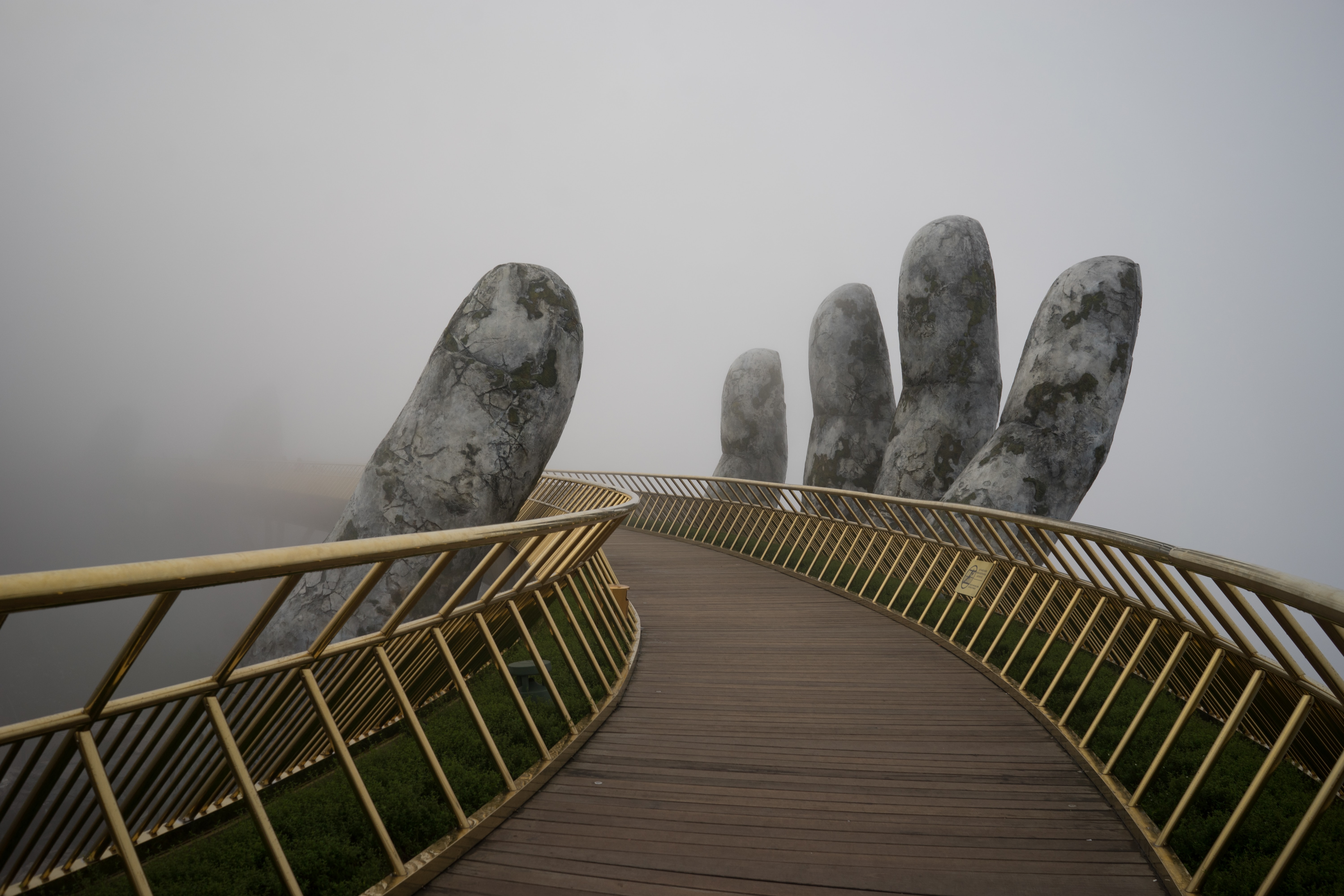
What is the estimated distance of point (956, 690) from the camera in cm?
546

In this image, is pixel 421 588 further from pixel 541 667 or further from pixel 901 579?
pixel 901 579

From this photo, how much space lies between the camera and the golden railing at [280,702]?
176cm

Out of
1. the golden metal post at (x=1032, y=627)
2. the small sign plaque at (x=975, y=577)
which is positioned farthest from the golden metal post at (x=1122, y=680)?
the small sign plaque at (x=975, y=577)

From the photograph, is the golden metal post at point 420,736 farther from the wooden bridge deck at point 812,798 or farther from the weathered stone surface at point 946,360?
the weathered stone surface at point 946,360

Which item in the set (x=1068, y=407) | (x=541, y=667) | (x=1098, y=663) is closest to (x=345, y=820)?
(x=541, y=667)

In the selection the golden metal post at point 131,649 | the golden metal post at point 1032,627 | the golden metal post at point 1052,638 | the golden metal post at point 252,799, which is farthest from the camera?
the golden metal post at point 1032,627

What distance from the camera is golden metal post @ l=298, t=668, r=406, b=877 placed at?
7.95ft

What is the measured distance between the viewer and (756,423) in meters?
18.2

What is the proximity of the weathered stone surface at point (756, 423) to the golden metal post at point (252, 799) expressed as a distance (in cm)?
1600

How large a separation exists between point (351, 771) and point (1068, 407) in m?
10.1

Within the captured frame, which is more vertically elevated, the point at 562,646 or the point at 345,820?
the point at 562,646

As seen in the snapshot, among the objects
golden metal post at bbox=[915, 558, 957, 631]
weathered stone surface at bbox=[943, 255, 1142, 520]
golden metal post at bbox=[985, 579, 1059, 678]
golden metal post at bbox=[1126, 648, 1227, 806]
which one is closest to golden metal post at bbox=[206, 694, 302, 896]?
golden metal post at bbox=[1126, 648, 1227, 806]

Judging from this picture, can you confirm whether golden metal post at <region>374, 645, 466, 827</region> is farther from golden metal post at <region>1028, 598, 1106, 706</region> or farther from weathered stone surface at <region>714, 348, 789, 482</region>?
weathered stone surface at <region>714, 348, 789, 482</region>

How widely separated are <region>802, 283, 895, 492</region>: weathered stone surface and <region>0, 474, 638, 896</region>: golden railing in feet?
34.8
